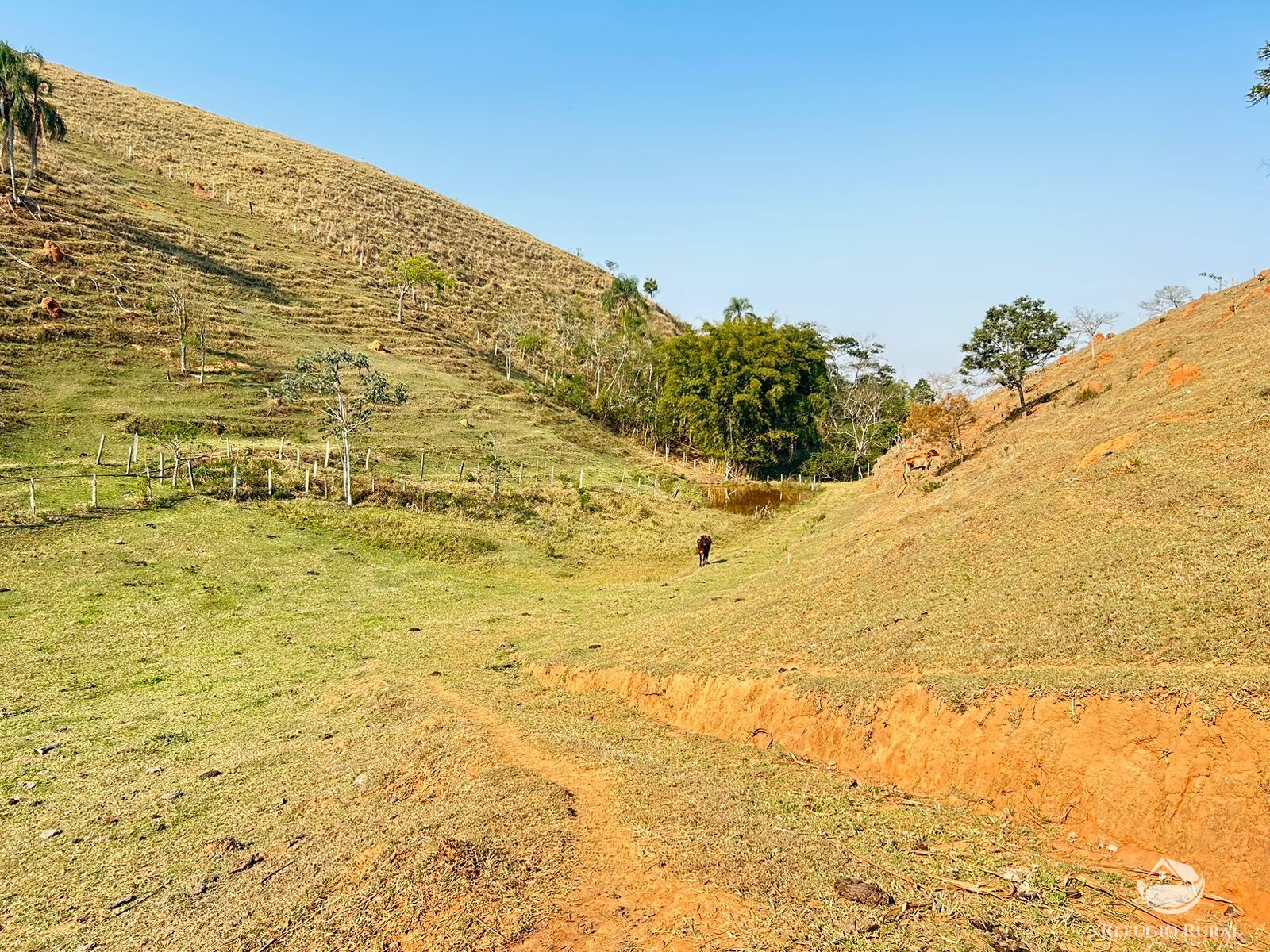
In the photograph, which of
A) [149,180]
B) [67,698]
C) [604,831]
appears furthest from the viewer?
[149,180]

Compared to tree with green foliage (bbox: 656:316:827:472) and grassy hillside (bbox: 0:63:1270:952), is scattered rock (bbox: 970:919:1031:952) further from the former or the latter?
tree with green foliage (bbox: 656:316:827:472)

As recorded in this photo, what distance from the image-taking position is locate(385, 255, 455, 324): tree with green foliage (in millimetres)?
78750

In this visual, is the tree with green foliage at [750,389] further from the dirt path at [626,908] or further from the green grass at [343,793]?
the dirt path at [626,908]

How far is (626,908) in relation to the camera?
668 cm

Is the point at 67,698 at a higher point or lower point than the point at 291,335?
lower

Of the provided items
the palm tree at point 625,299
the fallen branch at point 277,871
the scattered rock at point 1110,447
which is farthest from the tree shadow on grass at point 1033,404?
the palm tree at point 625,299

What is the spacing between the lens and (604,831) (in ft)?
27.1

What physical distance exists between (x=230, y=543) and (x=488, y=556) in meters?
11.4

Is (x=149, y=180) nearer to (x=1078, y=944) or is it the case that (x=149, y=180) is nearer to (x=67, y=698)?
(x=67, y=698)

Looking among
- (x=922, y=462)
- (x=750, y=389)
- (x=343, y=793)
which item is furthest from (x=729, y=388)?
(x=343, y=793)

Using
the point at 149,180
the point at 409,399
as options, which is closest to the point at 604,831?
the point at 409,399

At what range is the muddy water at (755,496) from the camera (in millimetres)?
52969

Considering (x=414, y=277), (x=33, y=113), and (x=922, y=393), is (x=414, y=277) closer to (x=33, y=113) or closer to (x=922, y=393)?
(x=33, y=113)

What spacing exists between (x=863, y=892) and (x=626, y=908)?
249 cm
